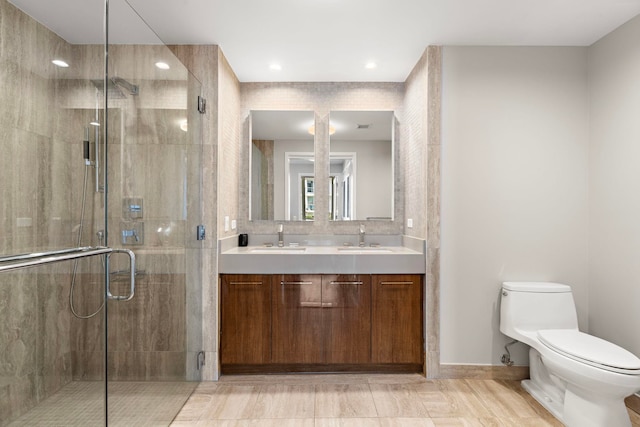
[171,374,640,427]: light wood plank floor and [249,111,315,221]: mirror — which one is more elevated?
[249,111,315,221]: mirror

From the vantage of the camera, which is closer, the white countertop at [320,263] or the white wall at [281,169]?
the white countertop at [320,263]

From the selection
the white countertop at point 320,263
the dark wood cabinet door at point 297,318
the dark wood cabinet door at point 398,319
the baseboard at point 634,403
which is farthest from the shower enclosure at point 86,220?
the baseboard at point 634,403

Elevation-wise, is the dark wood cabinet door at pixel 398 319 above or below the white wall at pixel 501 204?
below

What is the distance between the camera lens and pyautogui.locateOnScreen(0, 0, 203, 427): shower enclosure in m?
1.26

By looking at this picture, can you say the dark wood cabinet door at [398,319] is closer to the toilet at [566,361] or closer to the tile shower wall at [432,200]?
the tile shower wall at [432,200]

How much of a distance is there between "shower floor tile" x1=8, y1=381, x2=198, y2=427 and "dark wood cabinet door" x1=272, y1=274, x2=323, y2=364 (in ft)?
2.86

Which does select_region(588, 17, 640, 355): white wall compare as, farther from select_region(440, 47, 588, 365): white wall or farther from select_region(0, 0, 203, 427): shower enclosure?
select_region(0, 0, 203, 427): shower enclosure

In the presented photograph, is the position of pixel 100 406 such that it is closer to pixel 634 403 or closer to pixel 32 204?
pixel 32 204

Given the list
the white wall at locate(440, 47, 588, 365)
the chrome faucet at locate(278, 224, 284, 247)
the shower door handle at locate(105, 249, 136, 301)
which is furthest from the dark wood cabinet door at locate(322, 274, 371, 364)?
Result: the shower door handle at locate(105, 249, 136, 301)

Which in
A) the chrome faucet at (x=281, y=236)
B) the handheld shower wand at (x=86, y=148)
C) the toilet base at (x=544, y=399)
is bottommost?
the toilet base at (x=544, y=399)

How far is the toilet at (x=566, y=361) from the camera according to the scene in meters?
1.86

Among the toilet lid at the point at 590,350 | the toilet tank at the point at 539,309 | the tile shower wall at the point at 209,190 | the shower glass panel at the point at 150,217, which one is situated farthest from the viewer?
the tile shower wall at the point at 209,190

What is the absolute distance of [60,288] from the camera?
1.55 meters

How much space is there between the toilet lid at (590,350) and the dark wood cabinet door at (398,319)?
808mm
